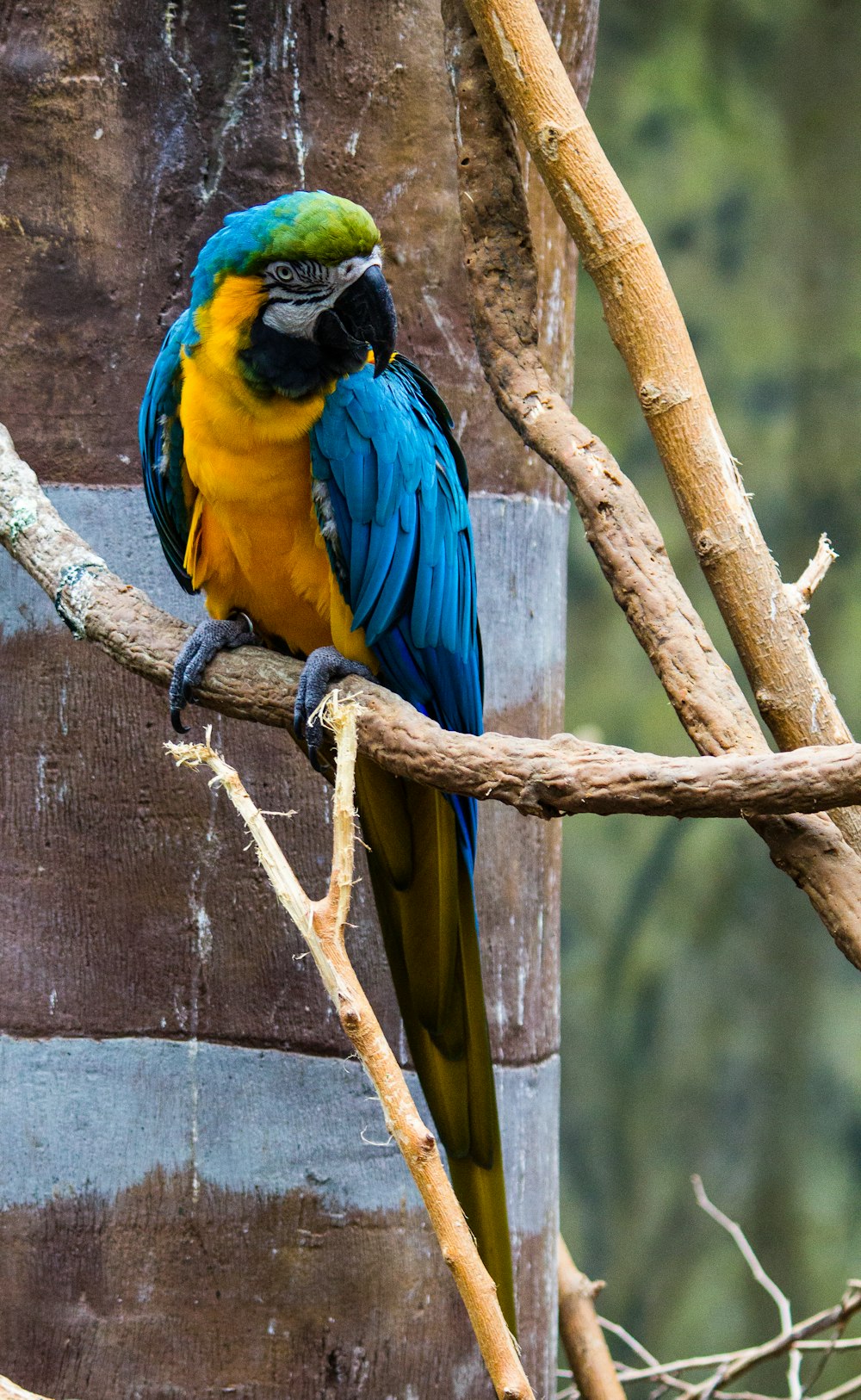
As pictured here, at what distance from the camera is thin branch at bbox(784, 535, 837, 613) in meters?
1.30

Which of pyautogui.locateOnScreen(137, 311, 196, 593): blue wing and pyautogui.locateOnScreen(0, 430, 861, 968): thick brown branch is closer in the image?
pyautogui.locateOnScreen(0, 430, 861, 968): thick brown branch

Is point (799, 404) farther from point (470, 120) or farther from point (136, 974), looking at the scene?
point (136, 974)

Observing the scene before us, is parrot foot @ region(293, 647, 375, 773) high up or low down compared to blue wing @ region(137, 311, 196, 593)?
down

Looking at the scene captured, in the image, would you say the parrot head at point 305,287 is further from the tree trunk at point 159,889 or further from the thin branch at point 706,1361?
the thin branch at point 706,1361

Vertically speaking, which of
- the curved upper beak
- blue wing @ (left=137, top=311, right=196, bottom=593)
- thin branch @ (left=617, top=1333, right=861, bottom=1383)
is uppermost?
the curved upper beak

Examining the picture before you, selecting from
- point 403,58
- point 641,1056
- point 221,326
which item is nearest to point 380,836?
point 221,326

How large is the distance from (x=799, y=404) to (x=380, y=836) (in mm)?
2616

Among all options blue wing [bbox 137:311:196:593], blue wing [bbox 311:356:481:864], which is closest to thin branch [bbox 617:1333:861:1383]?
blue wing [bbox 311:356:481:864]

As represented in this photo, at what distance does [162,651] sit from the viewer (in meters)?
1.35

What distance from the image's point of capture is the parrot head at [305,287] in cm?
125

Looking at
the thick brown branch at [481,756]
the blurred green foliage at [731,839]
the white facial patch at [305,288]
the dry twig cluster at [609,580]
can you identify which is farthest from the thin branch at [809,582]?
the blurred green foliage at [731,839]

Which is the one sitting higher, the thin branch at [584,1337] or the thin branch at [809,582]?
the thin branch at [809,582]

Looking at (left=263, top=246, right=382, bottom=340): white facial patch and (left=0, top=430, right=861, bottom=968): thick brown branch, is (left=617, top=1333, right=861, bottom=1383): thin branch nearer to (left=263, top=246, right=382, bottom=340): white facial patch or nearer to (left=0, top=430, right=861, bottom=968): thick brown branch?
(left=0, top=430, right=861, bottom=968): thick brown branch

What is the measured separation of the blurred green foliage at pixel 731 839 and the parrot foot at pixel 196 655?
2.39 metres
